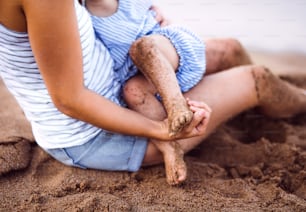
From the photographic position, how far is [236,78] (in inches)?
61.4

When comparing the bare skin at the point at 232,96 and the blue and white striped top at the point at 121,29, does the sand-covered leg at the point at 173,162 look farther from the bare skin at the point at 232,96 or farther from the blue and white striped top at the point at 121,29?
the blue and white striped top at the point at 121,29

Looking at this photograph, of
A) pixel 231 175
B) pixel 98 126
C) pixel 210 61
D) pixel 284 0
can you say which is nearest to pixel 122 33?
pixel 98 126

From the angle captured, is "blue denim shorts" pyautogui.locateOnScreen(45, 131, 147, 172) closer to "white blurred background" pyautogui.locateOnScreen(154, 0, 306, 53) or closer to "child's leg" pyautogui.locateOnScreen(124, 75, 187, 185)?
"child's leg" pyautogui.locateOnScreen(124, 75, 187, 185)

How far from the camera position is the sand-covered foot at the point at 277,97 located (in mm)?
1573

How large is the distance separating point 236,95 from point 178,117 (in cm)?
40

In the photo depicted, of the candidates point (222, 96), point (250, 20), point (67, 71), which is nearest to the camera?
point (67, 71)

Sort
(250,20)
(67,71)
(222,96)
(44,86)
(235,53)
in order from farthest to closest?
(250,20) → (235,53) → (222,96) → (44,86) → (67,71)

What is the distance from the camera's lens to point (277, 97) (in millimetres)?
1613

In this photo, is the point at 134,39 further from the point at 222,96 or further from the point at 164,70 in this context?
the point at 222,96

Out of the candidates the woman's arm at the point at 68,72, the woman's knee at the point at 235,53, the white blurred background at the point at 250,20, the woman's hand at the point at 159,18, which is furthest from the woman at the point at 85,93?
the white blurred background at the point at 250,20

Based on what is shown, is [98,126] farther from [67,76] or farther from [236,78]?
[236,78]

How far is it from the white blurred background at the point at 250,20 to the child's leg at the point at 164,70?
3.97ft

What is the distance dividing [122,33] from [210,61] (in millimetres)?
420

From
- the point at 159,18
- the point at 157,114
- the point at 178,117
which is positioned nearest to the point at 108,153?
the point at 157,114
